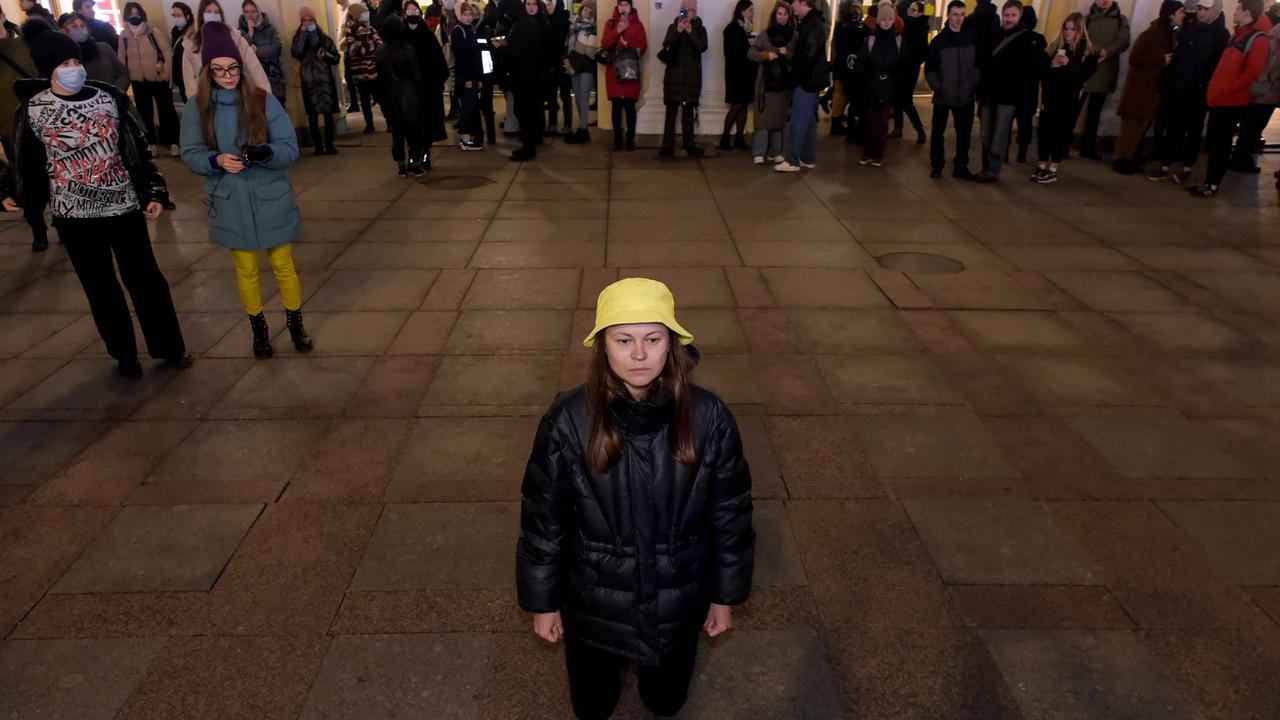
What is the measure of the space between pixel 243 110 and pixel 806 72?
750cm

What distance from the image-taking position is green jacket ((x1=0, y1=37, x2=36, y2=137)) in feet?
27.5

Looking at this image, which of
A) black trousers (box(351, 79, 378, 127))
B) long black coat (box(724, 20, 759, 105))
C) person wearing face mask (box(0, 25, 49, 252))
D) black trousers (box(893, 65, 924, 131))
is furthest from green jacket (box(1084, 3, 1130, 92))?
person wearing face mask (box(0, 25, 49, 252))

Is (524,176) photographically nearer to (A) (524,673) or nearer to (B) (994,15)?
(B) (994,15)

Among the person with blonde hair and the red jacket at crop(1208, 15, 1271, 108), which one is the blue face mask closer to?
the person with blonde hair

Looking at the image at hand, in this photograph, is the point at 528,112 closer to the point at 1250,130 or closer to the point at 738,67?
the point at 738,67

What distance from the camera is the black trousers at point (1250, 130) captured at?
35.9 feet

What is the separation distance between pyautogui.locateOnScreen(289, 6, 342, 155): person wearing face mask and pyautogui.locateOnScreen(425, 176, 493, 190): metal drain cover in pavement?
2748 millimetres

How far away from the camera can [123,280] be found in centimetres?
570

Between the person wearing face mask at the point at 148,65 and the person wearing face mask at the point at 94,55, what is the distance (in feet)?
5.79

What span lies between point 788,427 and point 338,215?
6736 millimetres

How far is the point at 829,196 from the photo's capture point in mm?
10672

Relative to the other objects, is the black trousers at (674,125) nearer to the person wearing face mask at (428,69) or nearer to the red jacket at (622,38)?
the red jacket at (622,38)

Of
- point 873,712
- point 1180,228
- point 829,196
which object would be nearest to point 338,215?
point 829,196

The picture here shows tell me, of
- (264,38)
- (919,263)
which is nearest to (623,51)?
(264,38)
